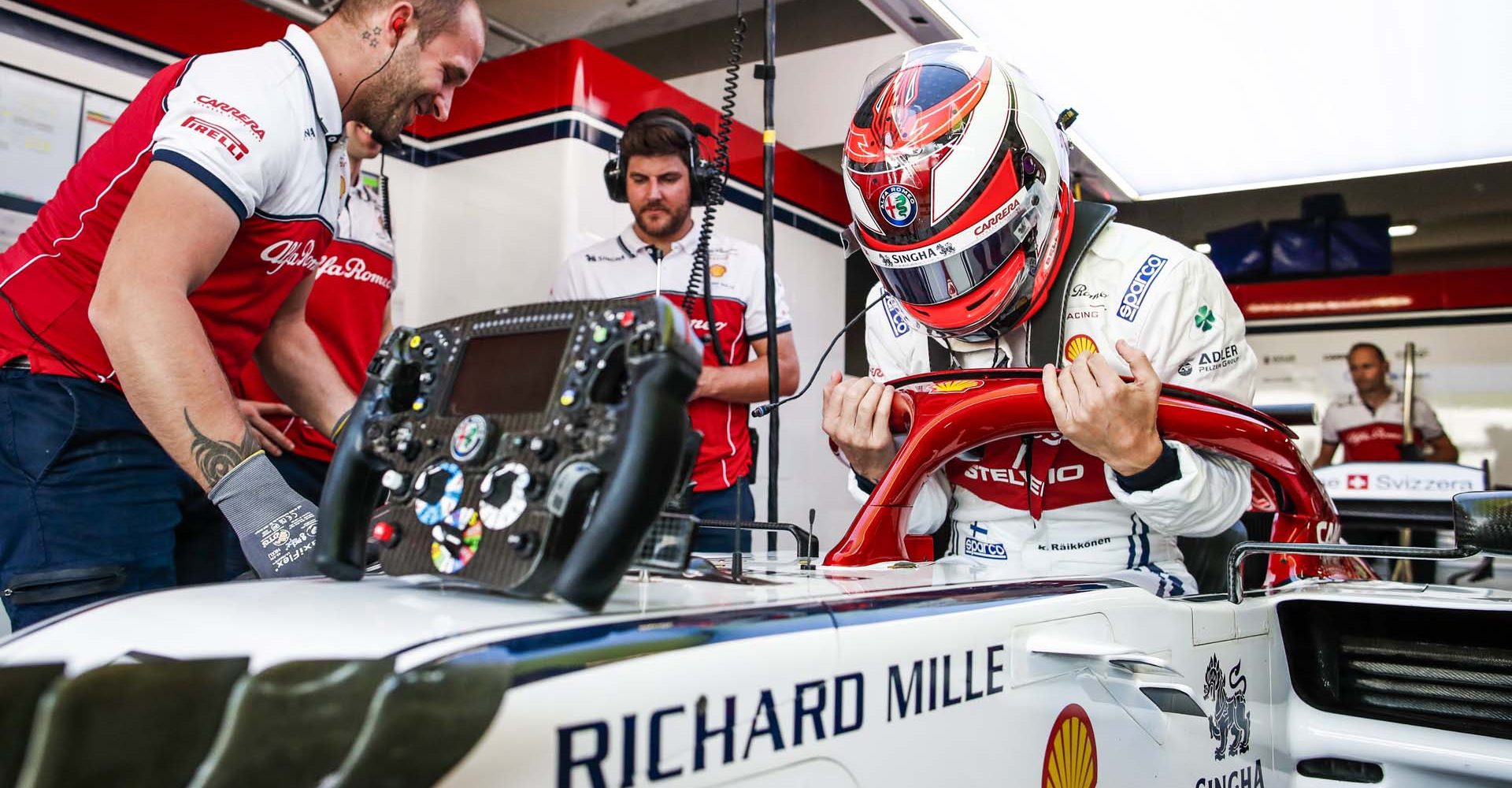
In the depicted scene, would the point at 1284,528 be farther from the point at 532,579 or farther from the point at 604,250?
the point at 604,250

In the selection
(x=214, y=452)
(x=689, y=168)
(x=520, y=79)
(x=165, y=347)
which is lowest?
(x=214, y=452)

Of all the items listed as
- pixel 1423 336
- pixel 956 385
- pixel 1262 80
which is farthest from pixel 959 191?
pixel 1423 336

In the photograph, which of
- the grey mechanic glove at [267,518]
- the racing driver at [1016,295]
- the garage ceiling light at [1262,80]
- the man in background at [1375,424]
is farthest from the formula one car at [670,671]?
the man in background at [1375,424]

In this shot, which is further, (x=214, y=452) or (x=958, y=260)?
(x=958, y=260)

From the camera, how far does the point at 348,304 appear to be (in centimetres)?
262

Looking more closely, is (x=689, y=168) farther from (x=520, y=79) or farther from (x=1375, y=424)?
(x=1375, y=424)

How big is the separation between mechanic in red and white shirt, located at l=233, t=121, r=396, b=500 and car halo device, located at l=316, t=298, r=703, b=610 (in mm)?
1711

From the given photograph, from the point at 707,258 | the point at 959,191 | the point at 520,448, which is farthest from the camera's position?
the point at 707,258

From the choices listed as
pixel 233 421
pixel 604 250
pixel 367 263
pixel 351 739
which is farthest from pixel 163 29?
pixel 351 739

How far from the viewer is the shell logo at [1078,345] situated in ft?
5.60

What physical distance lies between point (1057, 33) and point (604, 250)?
60.3 inches

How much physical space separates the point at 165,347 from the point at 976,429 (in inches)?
40.2

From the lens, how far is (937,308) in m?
1.68

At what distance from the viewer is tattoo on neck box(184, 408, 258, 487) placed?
3.62ft
